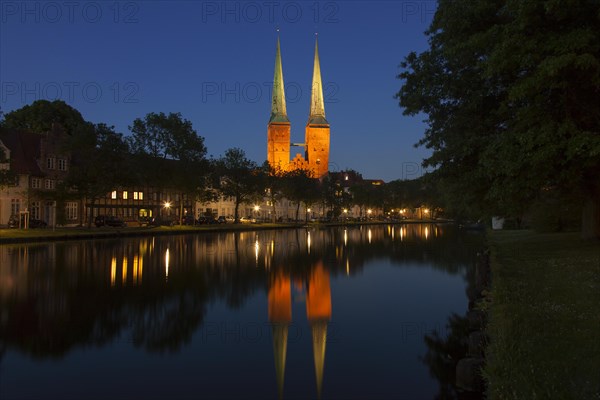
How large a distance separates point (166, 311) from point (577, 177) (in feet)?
49.7

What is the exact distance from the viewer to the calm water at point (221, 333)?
29.7 ft

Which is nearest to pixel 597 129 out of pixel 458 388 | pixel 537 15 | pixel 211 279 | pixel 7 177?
pixel 537 15

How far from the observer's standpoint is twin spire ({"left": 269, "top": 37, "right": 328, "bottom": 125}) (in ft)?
541

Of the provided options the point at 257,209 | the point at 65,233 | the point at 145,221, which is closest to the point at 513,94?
the point at 65,233

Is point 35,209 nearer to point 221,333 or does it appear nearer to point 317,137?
point 221,333

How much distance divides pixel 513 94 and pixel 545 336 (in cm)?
884

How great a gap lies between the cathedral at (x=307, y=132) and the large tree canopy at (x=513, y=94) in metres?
142

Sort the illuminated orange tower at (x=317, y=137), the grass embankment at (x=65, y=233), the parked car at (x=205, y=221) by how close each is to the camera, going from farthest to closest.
A: the illuminated orange tower at (x=317, y=137) → the parked car at (x=205, y=221) → the grass embankment at (x=65, y=233)

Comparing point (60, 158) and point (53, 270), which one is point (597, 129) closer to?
point (53, 270)

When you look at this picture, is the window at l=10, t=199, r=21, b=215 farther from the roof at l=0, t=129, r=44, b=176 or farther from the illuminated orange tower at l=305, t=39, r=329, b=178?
the illuminated orange tower at l=305, t=39, r=329, b=178

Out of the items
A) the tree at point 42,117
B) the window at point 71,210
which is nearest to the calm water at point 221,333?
the window at point 71,210

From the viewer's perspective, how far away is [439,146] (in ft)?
75.2

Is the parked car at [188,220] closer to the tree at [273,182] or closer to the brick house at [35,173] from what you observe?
the brick house at [35,173]

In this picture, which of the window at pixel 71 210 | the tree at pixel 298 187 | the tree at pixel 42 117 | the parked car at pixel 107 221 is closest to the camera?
the parked car at pixel 107 221
